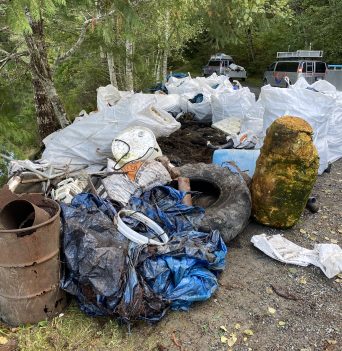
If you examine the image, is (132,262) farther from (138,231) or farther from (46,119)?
(46,119)

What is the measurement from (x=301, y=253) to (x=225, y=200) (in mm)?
1011

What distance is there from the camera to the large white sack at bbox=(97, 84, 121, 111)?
25.4ft

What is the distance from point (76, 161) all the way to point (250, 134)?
284cm

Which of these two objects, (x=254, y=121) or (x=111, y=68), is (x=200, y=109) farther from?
(x=111, y=68)

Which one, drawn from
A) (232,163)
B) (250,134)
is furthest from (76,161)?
(250,134)

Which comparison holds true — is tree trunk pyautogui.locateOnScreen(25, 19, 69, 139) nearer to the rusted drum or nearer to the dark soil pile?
the dark soil pile

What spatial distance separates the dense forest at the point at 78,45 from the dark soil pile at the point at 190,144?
184cm

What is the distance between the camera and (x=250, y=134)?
21.2 ft

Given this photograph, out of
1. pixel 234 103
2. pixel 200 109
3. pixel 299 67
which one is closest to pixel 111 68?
pixel 200 109

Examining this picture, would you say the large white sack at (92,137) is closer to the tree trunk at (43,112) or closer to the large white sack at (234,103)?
the tree trunk at (43,112)

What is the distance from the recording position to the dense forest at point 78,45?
4992mm

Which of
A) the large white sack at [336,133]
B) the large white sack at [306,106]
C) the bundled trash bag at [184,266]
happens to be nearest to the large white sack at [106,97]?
the large white sack at [306,106]

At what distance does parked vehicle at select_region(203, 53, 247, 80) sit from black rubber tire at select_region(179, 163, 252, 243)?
59.5ft

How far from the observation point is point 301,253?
3.95 metres
